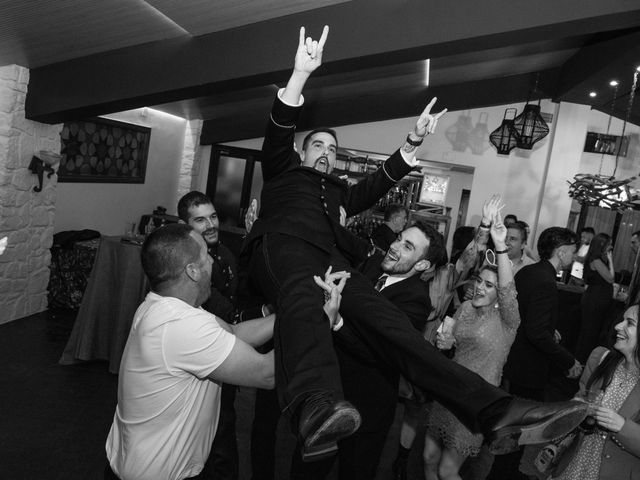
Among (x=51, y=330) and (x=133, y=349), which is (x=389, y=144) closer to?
(x=51, y=330)

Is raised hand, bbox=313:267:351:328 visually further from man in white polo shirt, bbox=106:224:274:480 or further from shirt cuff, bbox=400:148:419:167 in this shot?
shirt cuff, bbox=400:148:419:167

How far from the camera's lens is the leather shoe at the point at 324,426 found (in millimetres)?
1471

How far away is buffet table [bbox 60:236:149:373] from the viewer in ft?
13.6

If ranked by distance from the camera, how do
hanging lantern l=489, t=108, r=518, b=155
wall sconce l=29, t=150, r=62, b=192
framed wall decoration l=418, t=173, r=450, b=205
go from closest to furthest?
wall sconce l=29, t=150, r=62, b=192 < hanging lantern l=489, t=108, r=518, b=155 < framed wall decoration l=418, t=173, r=450, b=205

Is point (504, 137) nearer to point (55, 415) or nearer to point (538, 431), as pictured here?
point (538, 431)

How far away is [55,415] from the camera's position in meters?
3.38

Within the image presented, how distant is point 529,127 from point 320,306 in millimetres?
5360

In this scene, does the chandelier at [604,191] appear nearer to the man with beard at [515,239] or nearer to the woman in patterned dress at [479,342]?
the man with beard at [515,239]

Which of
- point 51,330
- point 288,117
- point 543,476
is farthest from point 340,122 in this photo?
point 543,476

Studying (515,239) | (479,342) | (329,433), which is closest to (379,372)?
(479,342)

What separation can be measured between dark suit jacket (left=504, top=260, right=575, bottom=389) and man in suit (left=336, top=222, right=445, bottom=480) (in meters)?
0.91

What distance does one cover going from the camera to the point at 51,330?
4.93 metres

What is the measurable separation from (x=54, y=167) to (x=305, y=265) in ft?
14.6

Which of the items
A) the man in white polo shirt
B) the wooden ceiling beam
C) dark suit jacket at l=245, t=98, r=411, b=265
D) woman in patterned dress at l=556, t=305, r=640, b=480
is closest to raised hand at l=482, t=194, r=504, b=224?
dark suit jacket at l=245, t=98, r=411, b=265
